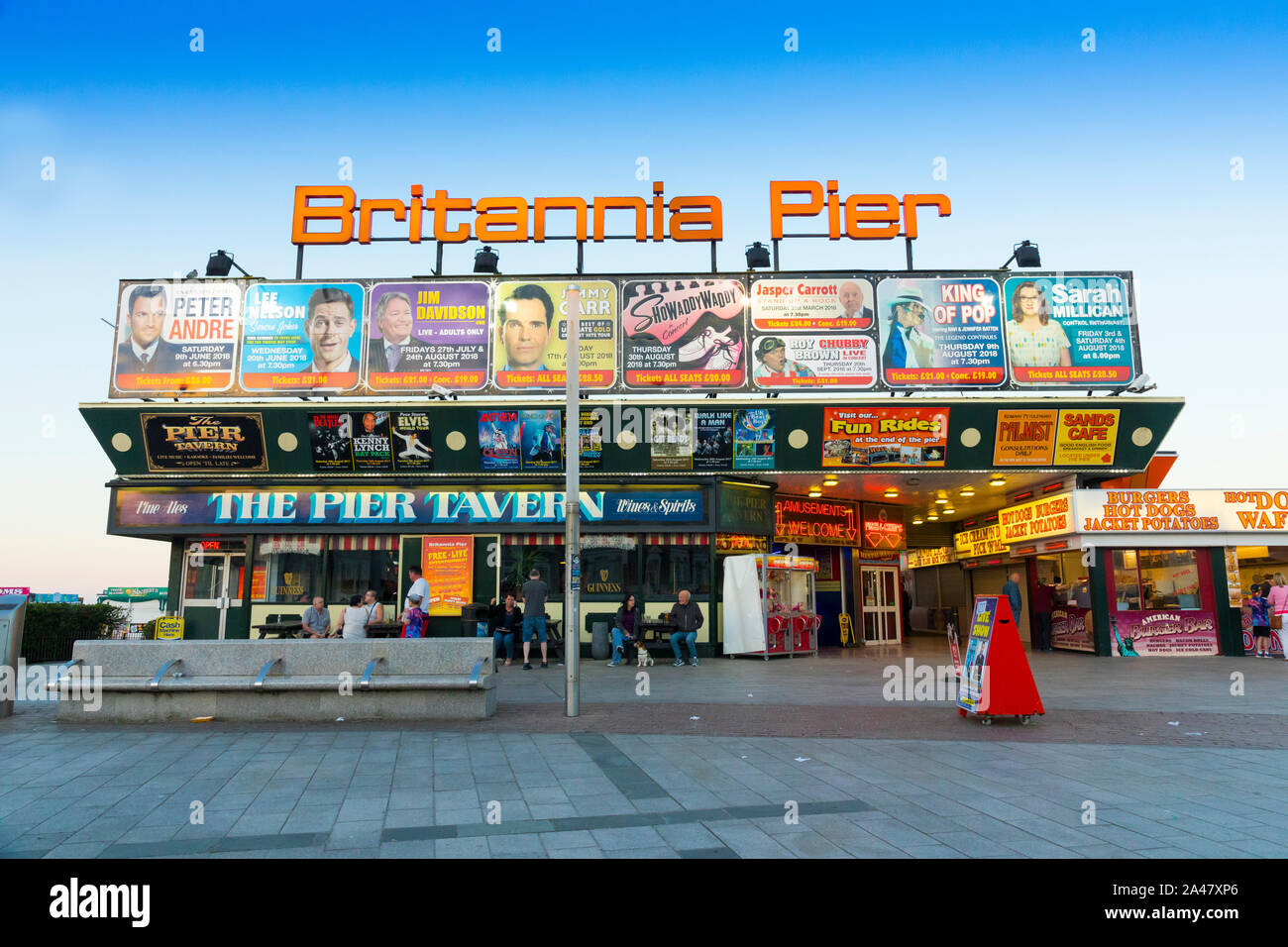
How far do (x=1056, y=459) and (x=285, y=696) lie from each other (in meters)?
17.5

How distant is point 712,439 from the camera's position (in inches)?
742

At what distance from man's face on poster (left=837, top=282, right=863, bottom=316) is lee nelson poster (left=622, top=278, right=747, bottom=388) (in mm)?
2371

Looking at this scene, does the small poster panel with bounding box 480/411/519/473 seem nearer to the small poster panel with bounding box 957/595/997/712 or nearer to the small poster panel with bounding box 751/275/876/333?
the small poster panel with bounding box 751/275/876/333

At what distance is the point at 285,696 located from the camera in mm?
9219

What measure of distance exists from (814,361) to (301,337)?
12273 mm

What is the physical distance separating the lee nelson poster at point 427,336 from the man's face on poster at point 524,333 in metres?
0.54

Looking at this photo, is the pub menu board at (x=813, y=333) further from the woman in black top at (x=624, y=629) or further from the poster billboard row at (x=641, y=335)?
the woman in black top at (x=624, y=629)

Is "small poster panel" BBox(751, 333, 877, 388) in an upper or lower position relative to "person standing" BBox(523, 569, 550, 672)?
upper

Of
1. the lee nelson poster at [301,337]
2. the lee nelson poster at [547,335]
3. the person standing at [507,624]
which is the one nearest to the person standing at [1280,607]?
the lee nelson poster at [547,335]

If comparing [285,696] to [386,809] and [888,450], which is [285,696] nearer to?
[386,809]

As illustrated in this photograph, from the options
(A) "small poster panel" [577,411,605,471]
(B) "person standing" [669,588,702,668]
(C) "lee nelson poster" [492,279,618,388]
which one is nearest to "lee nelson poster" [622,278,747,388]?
(C) "lee nelson poster" [492,279,618,388]

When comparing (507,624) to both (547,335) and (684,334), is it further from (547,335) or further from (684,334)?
(684,334)

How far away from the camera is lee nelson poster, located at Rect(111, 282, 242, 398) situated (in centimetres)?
1878
